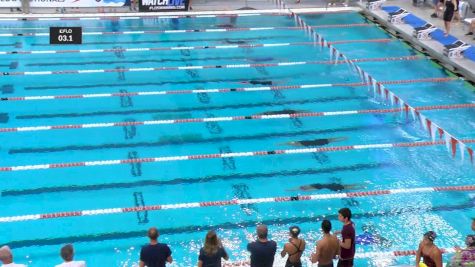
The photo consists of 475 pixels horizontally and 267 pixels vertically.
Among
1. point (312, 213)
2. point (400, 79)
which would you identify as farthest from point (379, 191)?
point (400, 79)

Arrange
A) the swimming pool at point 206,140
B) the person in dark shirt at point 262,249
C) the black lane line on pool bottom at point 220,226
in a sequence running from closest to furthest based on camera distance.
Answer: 1. the person in dark shirt at point 262,249
2. the black lane line on pool bottom at point 220,226
3. the swimming pool at point 206,140

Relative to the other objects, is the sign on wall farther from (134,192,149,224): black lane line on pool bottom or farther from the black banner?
(134,192,149,224): black lane line on pool bottom

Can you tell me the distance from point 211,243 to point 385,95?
7.32 m

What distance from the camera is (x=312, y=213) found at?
8477 millimetres

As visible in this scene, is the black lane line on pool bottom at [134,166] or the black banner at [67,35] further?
the black banner at [67,35]

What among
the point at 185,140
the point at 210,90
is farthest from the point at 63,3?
the point at 185,140

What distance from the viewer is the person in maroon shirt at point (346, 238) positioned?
600cm

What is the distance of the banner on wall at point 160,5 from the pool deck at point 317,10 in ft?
0.52

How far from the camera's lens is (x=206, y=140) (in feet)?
34.8

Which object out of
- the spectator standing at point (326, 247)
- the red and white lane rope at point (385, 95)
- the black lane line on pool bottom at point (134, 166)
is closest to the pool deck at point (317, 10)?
the red and white lane rope at point (385, 95)

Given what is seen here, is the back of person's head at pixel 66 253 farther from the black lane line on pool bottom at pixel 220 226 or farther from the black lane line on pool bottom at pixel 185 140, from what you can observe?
the black lane line on pool bottom at pixel 185 140

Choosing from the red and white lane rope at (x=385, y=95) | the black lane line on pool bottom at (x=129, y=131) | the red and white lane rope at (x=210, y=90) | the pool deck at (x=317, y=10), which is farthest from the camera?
the pool deck at (x=317, y=10)

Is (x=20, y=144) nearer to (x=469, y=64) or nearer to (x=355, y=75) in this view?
(x=355, y=75)

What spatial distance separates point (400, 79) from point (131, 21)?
7.78 m
